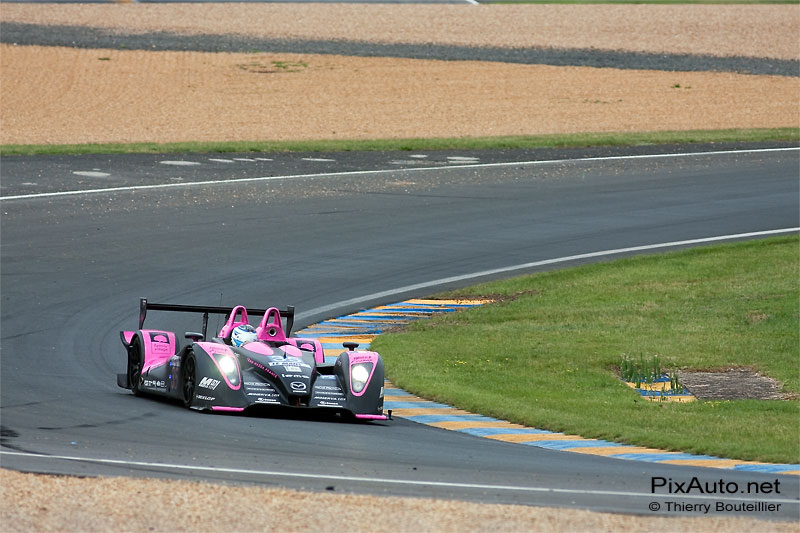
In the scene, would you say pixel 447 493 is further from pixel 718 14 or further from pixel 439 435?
pixel 718 14

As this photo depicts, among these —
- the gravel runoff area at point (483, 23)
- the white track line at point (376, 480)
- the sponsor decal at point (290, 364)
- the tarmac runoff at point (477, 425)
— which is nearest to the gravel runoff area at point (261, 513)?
the white track line at point (376, 480)

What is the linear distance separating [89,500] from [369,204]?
820 inches

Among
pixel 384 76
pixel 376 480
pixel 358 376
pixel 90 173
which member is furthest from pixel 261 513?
pixel 384 76

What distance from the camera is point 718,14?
67.1 meters

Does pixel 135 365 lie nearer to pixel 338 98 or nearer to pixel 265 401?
pixel 265 401

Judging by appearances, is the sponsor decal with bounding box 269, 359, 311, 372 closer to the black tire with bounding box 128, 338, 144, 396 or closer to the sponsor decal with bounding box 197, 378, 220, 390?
the sponsor decal with bounding box 197, 378, 220, 390

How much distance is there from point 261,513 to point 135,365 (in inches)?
253

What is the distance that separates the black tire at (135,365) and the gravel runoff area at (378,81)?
24.2m

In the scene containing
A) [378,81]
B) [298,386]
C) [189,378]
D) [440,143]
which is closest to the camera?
[298,386]

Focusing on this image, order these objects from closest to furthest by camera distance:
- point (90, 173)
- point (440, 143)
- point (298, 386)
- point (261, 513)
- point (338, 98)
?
point (261, 513) → point (298, 386) → point (90, 173) → point (440, 143) → point (338, 98)

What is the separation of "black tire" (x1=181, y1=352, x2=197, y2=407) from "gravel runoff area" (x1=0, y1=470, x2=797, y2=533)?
3719mm

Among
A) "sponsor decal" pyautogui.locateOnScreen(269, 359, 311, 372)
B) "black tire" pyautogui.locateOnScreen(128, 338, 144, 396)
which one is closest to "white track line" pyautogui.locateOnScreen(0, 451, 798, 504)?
"sponsor decal" pyautogui.locateOnScreen(269, 359, 311, 372)

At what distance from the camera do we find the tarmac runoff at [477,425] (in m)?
12.4

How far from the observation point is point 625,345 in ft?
62.3
